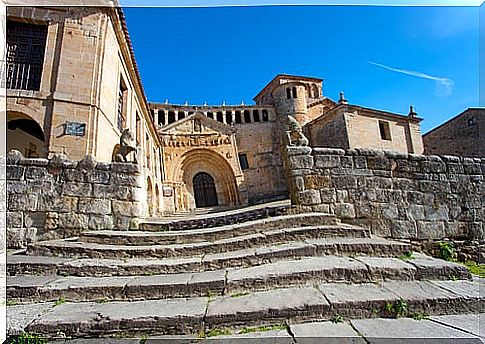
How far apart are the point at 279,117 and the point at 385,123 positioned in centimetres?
987

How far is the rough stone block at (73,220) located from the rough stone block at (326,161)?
370 centimetres

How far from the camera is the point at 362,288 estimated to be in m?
2.53

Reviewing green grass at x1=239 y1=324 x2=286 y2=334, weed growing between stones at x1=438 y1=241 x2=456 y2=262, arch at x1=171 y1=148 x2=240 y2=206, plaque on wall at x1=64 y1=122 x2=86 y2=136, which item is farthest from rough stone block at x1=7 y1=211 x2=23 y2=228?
arch at x1=171 y1=148 x2=240 y2=206

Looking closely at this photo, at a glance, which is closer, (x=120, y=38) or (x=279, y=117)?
(x=120, y=38)

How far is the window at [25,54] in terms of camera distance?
6.97 metres

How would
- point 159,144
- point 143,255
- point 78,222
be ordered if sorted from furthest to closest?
point 159,144 → point 78,222 → point 143,255

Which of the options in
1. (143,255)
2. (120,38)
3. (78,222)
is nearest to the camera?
(143,255)

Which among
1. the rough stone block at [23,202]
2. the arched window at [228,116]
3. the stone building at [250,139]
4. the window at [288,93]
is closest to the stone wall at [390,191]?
the rough stone block at [23,202]

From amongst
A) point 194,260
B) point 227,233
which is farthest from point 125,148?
point 194,260

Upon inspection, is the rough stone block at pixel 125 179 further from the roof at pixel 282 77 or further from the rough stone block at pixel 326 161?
the roof at pixel 282 77

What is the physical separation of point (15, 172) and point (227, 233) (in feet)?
10.8

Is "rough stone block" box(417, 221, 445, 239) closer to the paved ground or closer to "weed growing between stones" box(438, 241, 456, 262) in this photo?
"weed growing between stones" box(438, 241, 456, 262)

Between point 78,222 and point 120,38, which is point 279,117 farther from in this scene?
point 78,222

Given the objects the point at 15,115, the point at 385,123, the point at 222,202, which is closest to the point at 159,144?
the point at 222,202
